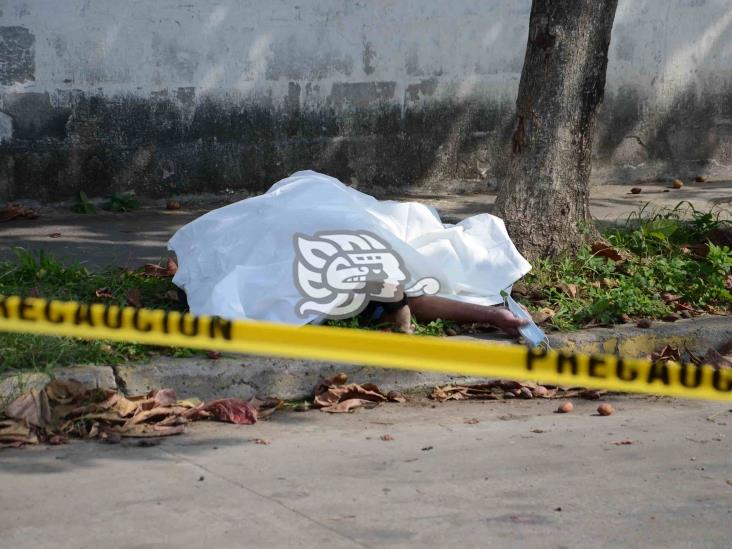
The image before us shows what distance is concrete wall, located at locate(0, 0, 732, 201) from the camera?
26.4 ft

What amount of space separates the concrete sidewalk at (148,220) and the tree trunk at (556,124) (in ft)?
4.89

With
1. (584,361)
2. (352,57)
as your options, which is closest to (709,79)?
(352,57)

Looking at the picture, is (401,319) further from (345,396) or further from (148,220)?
(148,220)

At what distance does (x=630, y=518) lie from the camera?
378 cm

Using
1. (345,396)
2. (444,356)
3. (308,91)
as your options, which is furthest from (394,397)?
(308,91)

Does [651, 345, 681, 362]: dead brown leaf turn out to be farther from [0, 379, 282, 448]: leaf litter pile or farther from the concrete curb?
[0, 379, 282, 448]: leaf litter pile

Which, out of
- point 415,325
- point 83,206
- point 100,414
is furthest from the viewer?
point 83,206

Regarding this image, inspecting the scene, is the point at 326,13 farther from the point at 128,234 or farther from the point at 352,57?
the point at 128,234

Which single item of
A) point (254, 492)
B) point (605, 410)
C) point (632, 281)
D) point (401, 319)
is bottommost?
point (254, 492)

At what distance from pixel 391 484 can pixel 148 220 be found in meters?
4.39

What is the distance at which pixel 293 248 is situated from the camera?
5.67m

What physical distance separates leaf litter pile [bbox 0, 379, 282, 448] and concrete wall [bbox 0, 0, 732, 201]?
3.68m

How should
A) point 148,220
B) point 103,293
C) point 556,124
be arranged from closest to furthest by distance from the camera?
point 103,293, point 556,124, point 148,220

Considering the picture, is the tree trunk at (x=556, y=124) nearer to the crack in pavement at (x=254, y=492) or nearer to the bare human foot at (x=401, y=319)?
the bare human foot at (x=401, y=319)
